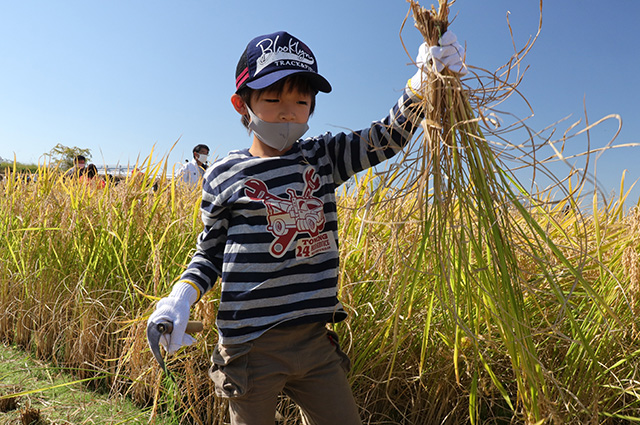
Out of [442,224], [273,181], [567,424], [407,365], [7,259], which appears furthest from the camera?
[7,259]

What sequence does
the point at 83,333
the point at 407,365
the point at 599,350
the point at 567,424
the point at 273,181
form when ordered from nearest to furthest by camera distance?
the point at 273,181, the point at 567,424, the point at 599,350, the point at 407,365, the point at 83,333

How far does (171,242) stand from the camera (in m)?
2.41

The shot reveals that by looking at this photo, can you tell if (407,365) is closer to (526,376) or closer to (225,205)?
(526,376)

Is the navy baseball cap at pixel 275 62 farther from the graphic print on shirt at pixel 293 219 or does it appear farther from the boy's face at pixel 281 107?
the graphic print on shirt at pixel 293 219

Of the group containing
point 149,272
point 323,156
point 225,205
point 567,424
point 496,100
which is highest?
point 496,100

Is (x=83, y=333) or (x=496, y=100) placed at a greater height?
(x=496, y=100)

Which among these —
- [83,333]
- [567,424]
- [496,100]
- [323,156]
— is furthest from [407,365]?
[83,333]

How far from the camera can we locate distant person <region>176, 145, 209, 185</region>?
3.33 m

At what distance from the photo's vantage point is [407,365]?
1.86m

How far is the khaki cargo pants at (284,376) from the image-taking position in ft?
4.27

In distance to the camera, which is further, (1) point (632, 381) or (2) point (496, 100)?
(1) point (632, 381)

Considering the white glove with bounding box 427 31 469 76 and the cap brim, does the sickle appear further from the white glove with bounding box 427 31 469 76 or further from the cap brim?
the white glove with bounding box 427 31 469 76

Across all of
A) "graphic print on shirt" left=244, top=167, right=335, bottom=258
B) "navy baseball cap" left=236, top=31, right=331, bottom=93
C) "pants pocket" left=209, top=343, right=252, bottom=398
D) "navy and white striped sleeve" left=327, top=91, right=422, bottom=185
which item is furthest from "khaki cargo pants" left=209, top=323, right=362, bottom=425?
"navy baseball cap" left=236, top=31, right=331, bottom=93

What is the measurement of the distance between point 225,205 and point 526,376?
0.93 meters
